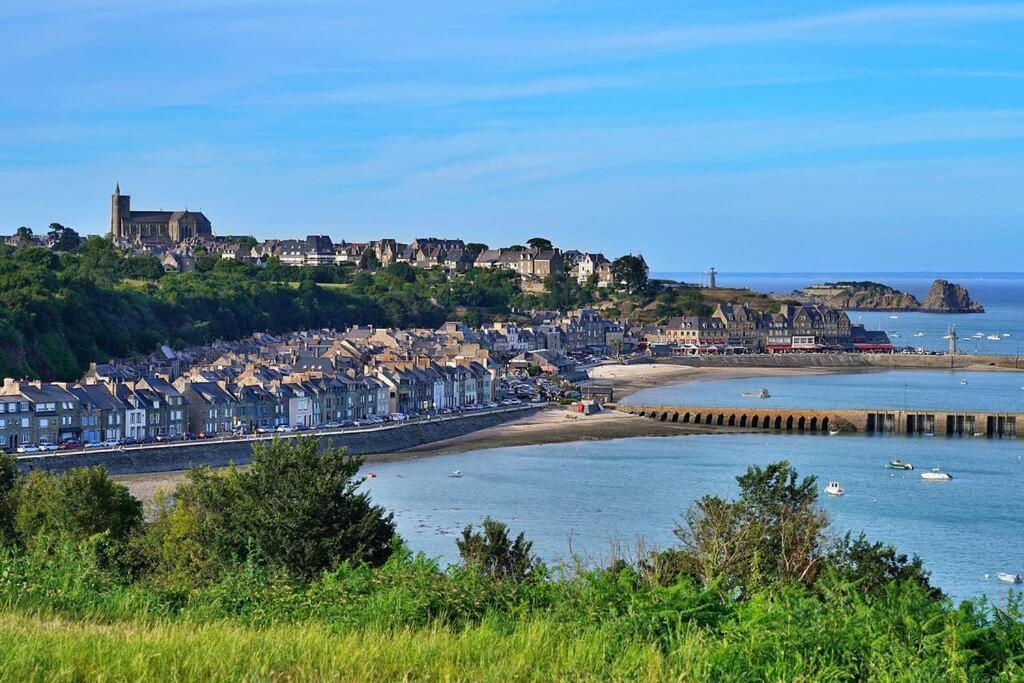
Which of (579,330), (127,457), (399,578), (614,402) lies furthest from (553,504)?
(579,330)

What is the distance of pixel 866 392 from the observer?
5316 centimetres

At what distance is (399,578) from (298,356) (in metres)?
37.9

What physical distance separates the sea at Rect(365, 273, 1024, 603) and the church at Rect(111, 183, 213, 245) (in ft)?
203

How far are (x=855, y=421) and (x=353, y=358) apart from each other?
16.7m

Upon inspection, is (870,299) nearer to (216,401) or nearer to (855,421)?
(855,421)

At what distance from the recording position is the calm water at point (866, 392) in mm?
47156

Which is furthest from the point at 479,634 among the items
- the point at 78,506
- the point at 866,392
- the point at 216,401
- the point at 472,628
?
the point at 866,392

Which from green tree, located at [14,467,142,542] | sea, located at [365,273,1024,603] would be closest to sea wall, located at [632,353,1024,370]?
sea, located at [365,273,1024,603]

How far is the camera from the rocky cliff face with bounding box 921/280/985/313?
448 ft

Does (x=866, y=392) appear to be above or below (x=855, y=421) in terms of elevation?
above

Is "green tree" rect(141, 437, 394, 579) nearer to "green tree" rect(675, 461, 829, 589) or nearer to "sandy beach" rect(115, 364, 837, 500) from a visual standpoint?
"green tree" rect(675, 461, 829, 589)

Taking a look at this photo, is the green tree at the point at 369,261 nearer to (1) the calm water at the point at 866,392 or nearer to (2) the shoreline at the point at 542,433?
(1) the calm water at the point at 866,392

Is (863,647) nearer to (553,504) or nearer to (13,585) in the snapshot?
(13,585)

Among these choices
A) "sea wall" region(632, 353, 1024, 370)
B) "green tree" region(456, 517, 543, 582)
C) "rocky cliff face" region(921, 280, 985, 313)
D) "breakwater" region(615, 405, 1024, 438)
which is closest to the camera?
"green tree" region(456, 517, 543, 582)
